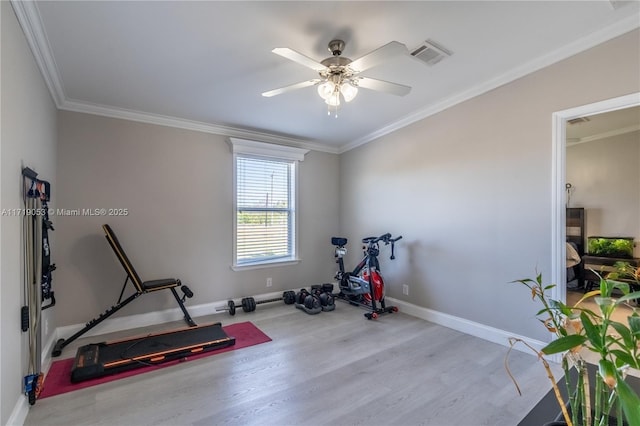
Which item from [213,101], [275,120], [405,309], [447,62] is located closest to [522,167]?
[447,62]

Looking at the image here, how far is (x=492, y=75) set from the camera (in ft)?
9.36

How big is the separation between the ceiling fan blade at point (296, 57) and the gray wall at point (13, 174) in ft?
4.79

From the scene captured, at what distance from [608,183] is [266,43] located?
6254 mm

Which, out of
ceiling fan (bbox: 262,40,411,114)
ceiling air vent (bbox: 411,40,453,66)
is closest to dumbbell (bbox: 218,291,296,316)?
ceiling fan (bbox: 262,40,411,114)

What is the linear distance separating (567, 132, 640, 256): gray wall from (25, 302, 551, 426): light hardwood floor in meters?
4.13

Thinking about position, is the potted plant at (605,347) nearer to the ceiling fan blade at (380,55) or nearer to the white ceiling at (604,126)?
the ceiling fan blade at (380,55)

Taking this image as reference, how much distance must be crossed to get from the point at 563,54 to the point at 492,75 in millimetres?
531

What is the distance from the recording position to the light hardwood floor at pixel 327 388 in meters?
1.93

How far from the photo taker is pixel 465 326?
3.25m

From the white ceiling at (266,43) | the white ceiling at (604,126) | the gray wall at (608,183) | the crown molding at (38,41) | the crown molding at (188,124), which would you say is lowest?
the gray wall at (608,183)

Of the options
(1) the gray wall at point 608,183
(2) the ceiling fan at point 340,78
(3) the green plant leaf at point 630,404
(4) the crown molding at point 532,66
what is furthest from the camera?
(1) the gray wall at point 608,183

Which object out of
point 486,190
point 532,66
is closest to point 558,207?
point 486,190

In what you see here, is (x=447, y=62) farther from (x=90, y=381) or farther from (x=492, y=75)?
(x=90, y=381)

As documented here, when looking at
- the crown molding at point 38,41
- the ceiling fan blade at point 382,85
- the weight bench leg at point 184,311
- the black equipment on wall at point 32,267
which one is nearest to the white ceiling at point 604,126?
the ceiling fan blade at point 382,85
